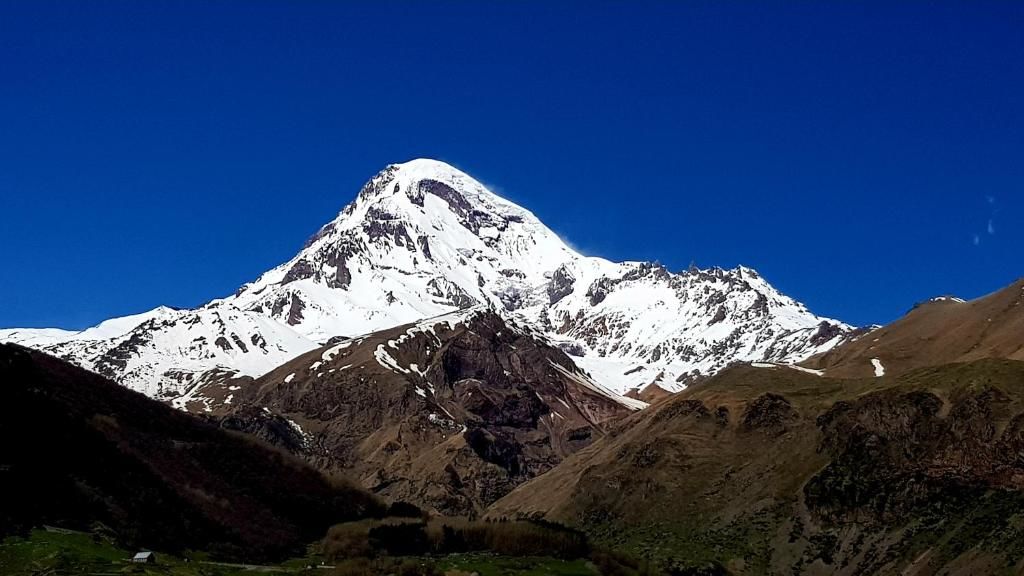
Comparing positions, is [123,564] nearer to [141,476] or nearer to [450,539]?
[141,476]

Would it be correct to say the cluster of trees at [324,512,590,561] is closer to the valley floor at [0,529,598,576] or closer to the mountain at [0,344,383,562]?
the mountain at [0,344,383,562]

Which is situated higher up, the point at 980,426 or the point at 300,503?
the point at 980,426

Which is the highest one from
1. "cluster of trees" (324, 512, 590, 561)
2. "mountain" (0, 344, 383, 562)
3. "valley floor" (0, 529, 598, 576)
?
"mountain" (0, 344, 383, 562)

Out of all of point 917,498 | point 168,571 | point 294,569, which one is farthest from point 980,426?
point 168,571

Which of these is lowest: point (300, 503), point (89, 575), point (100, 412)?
point (89, 575)

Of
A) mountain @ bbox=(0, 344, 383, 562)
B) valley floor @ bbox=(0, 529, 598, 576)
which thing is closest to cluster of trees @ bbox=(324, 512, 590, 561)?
mountain @ bbox=(0, 344, 383, 562)

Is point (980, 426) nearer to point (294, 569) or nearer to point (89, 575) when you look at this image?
point (294, 569)

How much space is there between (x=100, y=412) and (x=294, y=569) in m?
36.7

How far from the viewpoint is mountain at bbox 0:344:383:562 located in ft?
252

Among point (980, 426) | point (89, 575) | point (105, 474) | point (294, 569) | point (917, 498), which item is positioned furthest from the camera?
point (980, 426)

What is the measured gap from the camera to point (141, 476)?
296 feet

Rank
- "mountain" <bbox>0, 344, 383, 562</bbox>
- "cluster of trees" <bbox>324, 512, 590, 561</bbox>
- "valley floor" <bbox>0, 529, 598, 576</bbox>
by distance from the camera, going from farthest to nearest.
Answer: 1. "cluster of trees" <bbox>324, 512, 590, 561</bbox>
2. "mountain" <bbox>0, 344, 383, 562</bbox>
3. "valley floor" <bbox>0, 529, 598, 576</bbox>

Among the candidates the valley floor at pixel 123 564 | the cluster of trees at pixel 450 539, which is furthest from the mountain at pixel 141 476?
the cluster of trees at pixel 450 539

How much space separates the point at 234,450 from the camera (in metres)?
125
